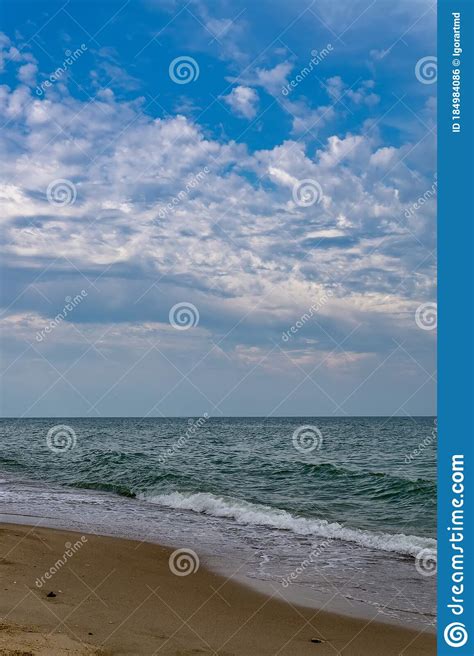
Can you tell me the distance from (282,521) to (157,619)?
673 centimetres

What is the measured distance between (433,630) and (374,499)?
31.6ft

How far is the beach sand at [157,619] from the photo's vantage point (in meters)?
5.13

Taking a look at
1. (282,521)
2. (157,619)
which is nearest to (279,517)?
(282,521)

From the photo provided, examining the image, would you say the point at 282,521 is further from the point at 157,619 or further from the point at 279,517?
the point at 157,619

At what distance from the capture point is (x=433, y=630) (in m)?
6.21

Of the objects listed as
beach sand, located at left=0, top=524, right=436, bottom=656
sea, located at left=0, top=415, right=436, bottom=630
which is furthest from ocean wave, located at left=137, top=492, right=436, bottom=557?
beach sand, located at left=0, top=524, right=436, bottom=656

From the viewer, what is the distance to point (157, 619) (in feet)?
19.7

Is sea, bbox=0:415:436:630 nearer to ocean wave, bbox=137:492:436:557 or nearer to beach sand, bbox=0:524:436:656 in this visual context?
ocean wave, bbox=137:492:436:557

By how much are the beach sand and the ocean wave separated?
3769 mm

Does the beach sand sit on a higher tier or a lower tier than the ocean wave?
lower

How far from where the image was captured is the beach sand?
5.13 m

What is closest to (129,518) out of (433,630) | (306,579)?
(306,579)

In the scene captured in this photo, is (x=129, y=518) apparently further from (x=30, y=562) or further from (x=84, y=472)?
(x=84, y=472)

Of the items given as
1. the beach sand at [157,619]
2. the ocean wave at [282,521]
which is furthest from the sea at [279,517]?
the beach sand at [157,619]
